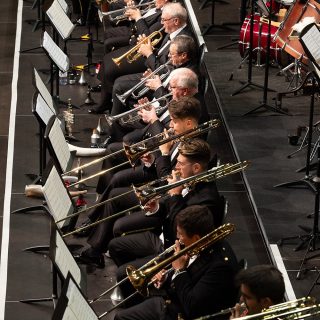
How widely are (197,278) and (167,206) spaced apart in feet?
4.18

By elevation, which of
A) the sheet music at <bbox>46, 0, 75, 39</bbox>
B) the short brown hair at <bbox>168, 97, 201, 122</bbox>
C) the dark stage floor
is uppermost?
the short brown hair at <bbox>168, 97, 201, 122</bbox>

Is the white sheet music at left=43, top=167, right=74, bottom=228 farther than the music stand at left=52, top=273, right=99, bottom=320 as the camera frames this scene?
Yes

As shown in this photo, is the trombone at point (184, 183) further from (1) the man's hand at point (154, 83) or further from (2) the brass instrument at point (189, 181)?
(1) the man's hand at point (154, 83)

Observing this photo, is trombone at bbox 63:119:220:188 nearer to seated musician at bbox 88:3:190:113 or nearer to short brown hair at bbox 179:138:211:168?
short brown hair at bbox 179:138:211:168

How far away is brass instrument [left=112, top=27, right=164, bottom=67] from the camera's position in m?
11.1

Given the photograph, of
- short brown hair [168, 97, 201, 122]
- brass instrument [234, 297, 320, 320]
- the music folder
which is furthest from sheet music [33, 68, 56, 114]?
brass instrument [234, 297, 320, 320]

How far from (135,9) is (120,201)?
3.86m

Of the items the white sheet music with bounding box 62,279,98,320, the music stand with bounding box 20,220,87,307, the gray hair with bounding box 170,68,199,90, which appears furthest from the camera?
the gray hair with bounding box 170,68,199,90

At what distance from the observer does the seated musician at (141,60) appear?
34.8ft

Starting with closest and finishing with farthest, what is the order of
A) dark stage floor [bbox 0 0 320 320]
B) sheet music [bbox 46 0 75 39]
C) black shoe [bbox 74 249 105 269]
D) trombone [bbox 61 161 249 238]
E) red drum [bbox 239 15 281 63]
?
trombone [bbox 61 161 249 238], dark stage floor [bbox 0 0 320 320], black shoe [bbox 74 249 105 269], sheet music [bbox 46 0 75 39], red drum [bbox 239 15 281 63]

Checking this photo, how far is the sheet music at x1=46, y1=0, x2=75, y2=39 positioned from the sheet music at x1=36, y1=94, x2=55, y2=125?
6.63ft

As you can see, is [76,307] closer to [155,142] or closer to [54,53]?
[155,142]

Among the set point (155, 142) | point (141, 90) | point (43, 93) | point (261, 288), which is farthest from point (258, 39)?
point (261, 288)

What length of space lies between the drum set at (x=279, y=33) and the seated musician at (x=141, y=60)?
0.97 metres
